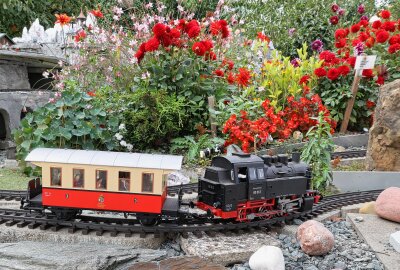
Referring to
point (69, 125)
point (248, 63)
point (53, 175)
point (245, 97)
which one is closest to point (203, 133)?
point (245, 97)

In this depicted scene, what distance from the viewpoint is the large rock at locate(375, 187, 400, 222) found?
546 cm

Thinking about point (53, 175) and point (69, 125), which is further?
point (69, 125)

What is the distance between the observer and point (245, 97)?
29.4ft

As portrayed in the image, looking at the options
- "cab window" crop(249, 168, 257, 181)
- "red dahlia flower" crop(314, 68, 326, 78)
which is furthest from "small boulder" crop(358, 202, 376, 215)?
"red dahlia flower" crop(314, 68, 326, 78)

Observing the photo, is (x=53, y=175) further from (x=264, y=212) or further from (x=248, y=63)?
(x=248, y=63)

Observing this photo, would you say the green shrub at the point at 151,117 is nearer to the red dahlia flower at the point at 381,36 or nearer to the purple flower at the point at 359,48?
A: the purple flower at the point at 359,48

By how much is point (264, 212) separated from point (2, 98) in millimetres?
7765

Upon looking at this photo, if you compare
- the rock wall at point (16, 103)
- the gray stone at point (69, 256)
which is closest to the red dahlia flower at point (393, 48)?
the gray stone at point (69, 256)

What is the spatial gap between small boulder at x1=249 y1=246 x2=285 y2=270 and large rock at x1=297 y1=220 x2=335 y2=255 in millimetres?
433

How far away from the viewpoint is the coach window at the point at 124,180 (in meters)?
4.91

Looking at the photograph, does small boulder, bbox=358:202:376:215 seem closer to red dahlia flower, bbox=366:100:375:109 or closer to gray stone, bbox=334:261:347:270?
gray stone, bbox=334:261:347:270

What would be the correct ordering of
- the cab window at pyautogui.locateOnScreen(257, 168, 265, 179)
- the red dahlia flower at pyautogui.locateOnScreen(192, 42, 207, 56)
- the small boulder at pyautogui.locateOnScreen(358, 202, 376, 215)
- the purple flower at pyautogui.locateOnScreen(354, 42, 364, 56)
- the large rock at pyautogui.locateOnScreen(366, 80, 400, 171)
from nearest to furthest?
the cab window at pyautogui.locateOnScreen(257, 168, 265, 179) < the small boulder at pyautogui.locateOnScreen(358, 202, 376, 215) < the large rock at pyautogui.locateOnScreen(366, 80, 400, 171) < the red dahlia flower at pyautogui.locateOnScreen(192, 42, 207, 56) < the purple flower at pyautogui.locateOnScreen(354, 42, 364, 56)

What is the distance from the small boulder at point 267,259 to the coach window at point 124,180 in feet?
4.96

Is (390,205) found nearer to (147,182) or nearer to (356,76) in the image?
(147,182)
